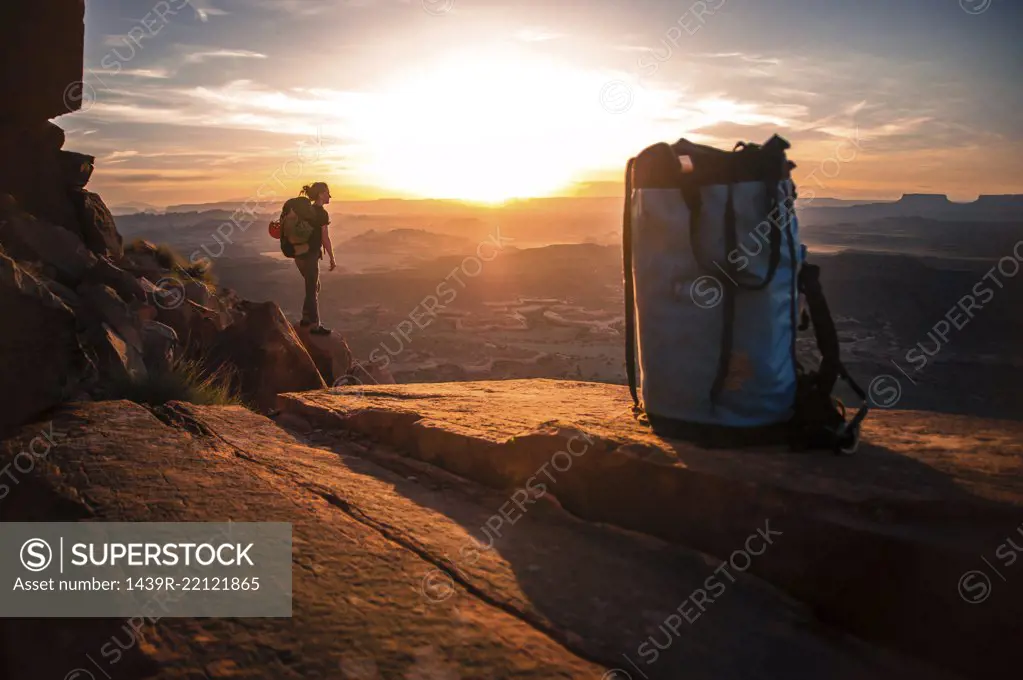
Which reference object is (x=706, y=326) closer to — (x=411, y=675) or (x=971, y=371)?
(x=411, y=675)

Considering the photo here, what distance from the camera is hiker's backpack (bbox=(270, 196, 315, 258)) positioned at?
26.6 ft

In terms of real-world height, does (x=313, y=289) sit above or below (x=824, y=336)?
below

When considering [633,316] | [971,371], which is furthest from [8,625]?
[971,371]

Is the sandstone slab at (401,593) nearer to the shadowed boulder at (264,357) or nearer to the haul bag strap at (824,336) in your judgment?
the haul bag strap at (824,336)

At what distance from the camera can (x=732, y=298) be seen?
2.62 m

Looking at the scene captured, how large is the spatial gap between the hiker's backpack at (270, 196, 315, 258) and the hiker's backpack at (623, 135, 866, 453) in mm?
6140

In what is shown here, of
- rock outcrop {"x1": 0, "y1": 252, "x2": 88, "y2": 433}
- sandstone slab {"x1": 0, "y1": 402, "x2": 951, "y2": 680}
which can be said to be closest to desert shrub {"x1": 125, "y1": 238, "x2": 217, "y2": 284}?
rock outcrop {"x1": 0, "y1": 252, "x2": 88, "y2": 433}

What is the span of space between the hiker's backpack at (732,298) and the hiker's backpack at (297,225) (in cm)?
614

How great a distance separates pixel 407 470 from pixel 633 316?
1396 millimetres

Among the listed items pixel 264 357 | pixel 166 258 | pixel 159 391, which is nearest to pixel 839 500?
pixel 159 391

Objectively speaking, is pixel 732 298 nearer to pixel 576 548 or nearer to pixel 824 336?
pixel 824 336

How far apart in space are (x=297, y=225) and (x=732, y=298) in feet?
21.6

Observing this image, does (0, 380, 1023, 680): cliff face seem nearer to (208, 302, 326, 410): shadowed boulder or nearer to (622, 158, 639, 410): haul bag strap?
(622, 158, 639, 410): haul bag strap

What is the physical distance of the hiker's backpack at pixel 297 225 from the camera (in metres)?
8.10
